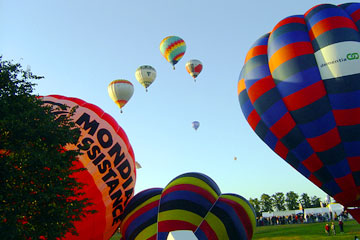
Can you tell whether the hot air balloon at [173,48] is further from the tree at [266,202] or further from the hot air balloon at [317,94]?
the tree at [266,202]

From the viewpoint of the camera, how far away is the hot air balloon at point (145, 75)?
91.7 ft

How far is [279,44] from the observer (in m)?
12.9

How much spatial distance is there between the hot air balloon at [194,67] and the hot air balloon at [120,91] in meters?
7.04

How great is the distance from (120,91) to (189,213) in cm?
1523

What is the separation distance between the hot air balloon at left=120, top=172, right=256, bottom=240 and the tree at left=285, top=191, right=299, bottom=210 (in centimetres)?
8523

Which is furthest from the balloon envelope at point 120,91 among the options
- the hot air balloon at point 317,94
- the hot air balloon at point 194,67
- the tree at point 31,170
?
the tree at point 31,170

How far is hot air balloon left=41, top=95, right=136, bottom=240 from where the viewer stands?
32.6ft

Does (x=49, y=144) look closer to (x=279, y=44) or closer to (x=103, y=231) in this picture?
(x=103, y=231)

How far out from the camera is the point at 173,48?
27359 mm

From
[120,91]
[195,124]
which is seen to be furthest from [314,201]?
[120,91]

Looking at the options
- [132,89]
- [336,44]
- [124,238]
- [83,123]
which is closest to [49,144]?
[83,123]

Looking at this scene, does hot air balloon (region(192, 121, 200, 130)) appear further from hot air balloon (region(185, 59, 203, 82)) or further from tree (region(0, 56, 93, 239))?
tree (region(0, 56, 93, 239))

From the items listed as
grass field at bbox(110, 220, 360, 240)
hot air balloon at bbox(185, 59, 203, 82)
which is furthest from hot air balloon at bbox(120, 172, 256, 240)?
hot air balloon at bbox(185, 59, 203, 82)

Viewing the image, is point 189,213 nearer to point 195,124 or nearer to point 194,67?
point 194,67
